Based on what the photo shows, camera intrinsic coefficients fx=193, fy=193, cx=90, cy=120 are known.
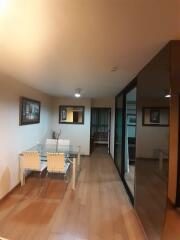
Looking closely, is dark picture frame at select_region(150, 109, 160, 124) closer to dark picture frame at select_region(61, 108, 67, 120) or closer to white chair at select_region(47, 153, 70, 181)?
white chair at select_region(47, 153, 70, 181)

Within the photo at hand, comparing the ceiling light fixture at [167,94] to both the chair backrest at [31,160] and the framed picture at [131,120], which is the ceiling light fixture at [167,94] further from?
the framed picture at [131,120]

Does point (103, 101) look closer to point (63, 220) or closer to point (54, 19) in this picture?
point (63, 220)

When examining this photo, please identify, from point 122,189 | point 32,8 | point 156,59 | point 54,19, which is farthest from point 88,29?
point 122,189

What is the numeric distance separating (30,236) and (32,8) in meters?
2.56

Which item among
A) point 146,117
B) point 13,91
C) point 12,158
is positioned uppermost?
point 13,91

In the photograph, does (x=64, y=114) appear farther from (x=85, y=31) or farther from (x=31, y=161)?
(x=85, y=31)

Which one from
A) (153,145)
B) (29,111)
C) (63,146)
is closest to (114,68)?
(153,145)

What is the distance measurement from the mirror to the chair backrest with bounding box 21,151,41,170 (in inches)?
139

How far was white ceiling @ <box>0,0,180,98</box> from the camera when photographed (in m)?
1.31

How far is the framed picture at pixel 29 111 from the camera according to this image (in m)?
4.27

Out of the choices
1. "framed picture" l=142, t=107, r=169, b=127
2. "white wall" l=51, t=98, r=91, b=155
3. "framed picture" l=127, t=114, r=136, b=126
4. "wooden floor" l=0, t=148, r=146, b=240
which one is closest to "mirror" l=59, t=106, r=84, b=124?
"white wall" l=51, t=98, r=91, b=155

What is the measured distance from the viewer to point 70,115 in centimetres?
751

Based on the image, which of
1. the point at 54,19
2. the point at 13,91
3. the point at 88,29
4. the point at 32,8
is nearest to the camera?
the point at 32,8

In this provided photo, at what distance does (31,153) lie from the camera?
4004 mm
